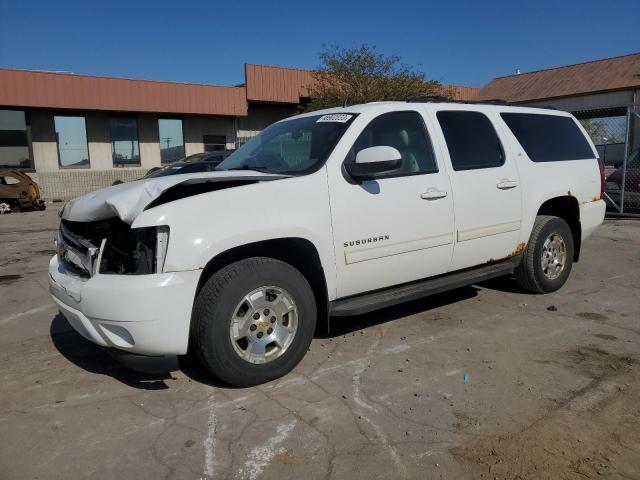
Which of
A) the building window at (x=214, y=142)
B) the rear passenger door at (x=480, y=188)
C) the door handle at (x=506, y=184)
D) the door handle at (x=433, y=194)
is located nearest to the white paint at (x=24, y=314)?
the door handle at (x=433, y=194)

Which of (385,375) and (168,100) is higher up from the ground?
(168,100)

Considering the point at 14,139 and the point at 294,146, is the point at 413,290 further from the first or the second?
the point at 14,139

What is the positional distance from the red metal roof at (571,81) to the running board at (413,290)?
82.5 ft

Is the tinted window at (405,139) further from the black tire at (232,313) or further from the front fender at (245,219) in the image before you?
the black tire at (232,313)

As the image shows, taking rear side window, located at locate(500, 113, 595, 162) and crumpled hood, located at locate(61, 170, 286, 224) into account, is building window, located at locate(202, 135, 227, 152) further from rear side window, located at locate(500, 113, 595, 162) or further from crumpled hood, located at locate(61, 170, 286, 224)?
crumpled hood, located at locate(61, 170, 286, 224)

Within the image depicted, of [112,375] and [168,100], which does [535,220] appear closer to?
[112,375]

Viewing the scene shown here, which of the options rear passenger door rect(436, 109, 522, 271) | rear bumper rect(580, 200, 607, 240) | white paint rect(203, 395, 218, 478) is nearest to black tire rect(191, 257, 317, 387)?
white paint rect(203, 395, 218, 478)

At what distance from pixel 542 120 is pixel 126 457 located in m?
4.96

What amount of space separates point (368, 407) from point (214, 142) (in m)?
23.5

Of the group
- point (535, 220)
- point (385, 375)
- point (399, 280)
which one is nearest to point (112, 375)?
point (385, 375)

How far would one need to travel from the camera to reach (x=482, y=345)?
165 inches

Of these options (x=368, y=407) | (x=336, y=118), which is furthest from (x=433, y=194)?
(x=368, y=407)

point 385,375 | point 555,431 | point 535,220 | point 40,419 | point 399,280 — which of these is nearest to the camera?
point 555,431

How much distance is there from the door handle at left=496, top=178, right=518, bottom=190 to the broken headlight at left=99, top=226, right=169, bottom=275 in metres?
3.08
